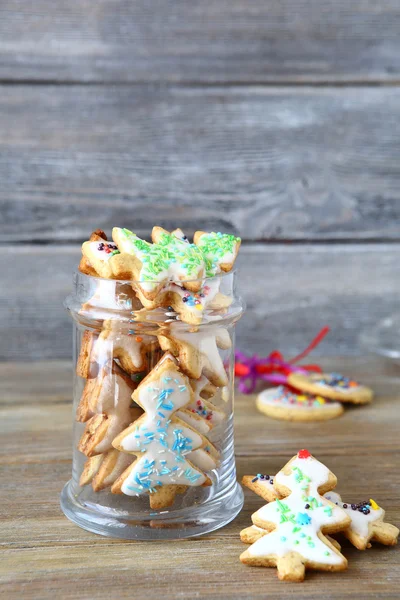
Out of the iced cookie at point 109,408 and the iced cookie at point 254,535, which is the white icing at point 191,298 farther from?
the iced cookie at point 254,535

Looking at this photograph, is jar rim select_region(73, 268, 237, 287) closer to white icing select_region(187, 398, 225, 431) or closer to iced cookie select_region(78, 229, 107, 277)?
iced cookie select_region(78, 229, 107, 277)

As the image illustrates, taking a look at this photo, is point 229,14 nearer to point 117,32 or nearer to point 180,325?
point 117,32

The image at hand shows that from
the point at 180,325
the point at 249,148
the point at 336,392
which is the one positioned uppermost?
the point at 249,148

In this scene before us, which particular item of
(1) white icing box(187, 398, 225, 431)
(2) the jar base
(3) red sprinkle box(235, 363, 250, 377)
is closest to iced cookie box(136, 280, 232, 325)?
(1) white icing box(187, 398, 225, 431)

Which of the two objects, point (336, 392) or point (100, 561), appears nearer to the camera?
point (100, 561)

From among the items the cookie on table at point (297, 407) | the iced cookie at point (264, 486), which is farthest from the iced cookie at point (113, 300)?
the cookie on table at point (297, 407)

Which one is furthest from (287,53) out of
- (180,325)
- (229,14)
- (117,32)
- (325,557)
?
(325,557)
